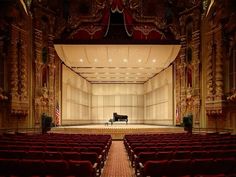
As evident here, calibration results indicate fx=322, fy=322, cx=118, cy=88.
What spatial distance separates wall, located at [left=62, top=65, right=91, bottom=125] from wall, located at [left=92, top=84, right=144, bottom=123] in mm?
1163

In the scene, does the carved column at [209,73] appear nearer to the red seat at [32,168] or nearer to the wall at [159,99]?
the wall at [159,99]

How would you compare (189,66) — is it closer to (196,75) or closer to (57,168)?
(196,75)

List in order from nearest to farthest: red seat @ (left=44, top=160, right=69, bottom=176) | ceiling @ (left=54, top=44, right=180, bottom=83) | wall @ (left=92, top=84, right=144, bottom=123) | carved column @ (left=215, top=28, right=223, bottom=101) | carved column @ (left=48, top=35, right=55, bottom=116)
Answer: red seat @ (left=44, top=160, right=69, bottom=176) < carved column @ (left=215, top=28, right=223, bottom=101) < ceiling @ (left=54, top=44, right=180, bottom=83) < carved column @ (left=48, top=35, right=55, bottom=116) < wall @ (left=92, top=84, right=144, bottom=123)

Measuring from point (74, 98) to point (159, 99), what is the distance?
6677mm

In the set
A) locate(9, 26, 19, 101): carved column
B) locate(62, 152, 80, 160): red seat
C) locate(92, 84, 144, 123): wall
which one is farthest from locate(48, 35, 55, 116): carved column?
locate(62, 152, 80, 160): red seat

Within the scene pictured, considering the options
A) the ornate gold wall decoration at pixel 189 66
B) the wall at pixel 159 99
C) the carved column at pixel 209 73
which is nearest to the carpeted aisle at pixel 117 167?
the carved column at pixel 209 73

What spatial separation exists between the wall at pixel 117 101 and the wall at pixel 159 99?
0.88 metres

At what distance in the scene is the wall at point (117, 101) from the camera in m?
30.8

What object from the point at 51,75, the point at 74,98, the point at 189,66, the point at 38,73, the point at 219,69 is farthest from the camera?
the point at 74,98

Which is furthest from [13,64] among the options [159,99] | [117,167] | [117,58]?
[159,99]

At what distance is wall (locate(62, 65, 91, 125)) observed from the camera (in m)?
22.3

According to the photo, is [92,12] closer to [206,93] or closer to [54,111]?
[54,111]

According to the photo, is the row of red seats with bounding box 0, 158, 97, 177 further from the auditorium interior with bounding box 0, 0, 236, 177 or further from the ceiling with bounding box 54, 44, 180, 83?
the ceiling with bounding box 54, 44, 180, 83

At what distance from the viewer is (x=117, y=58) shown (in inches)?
792
